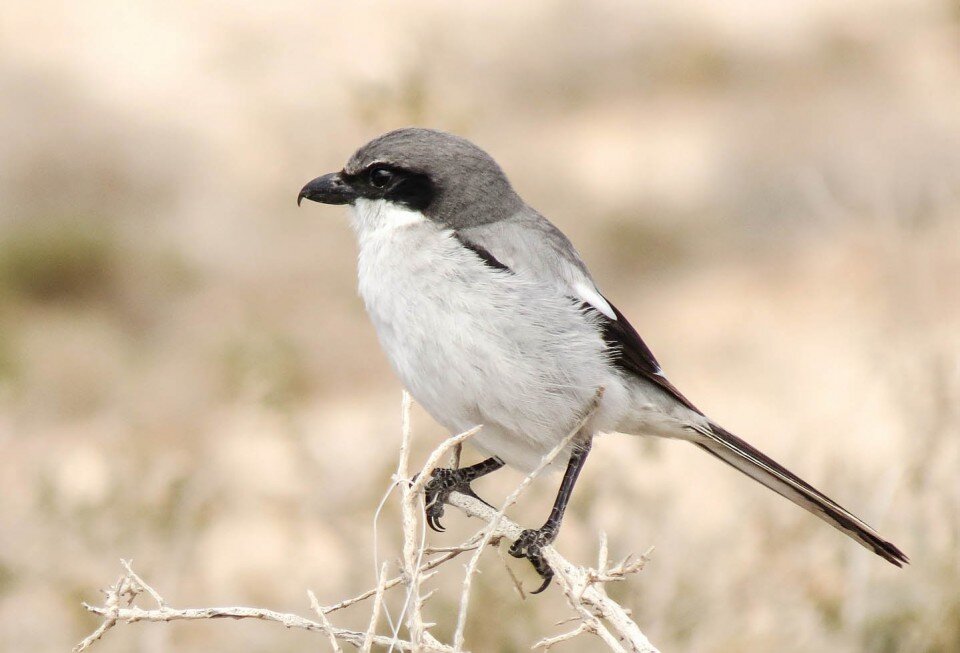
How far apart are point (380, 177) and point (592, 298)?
70 cm

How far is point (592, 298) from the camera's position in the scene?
3.39 meters

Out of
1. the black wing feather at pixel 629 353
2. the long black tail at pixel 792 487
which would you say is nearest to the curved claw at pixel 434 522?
the black wing feather at pixel 629 353

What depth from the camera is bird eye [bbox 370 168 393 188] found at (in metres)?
3.50

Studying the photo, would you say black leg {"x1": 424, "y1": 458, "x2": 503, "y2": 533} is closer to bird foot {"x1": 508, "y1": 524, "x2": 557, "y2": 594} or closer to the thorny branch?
bird foot {"x1": 508, "y1": 524, "x2": 557, "y2": 594}

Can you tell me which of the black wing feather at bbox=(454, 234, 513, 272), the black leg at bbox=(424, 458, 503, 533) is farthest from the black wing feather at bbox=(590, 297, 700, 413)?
the black leg at bbox=(424, 458, 503, 533)

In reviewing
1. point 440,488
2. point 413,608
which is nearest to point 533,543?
point 440,488

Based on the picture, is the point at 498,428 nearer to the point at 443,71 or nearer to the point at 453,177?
the point at 453,177

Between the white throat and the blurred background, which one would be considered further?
the blurred background

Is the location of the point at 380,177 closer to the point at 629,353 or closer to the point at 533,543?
the point at 629,353

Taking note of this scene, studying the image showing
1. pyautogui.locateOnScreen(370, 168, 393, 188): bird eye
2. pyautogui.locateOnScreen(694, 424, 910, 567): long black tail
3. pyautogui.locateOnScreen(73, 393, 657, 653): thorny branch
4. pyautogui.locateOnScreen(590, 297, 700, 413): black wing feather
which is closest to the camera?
pyautogui.locateOnScreen(73, 393, 657, 653): thorny branch

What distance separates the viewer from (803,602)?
13.1 ft

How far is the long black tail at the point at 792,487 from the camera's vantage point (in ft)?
9.43

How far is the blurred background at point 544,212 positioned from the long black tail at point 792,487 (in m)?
0.54

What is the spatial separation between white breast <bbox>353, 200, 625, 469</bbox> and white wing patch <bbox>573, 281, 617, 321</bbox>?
64 mm
